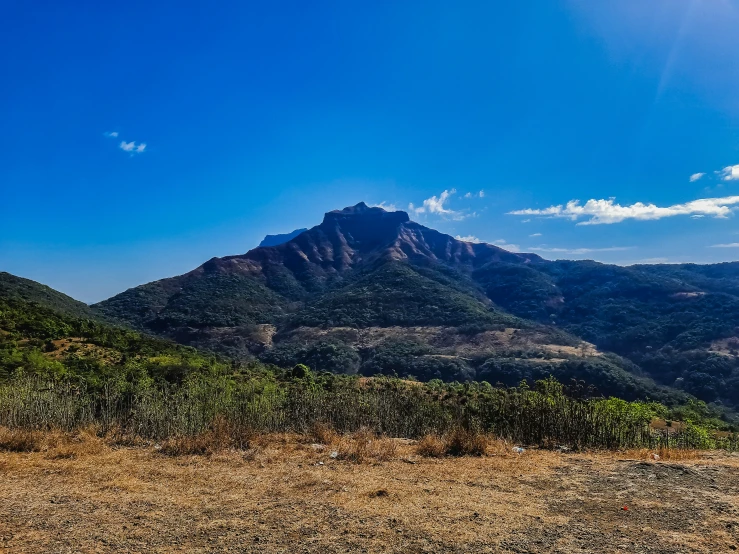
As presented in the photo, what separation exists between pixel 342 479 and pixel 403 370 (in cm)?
4721

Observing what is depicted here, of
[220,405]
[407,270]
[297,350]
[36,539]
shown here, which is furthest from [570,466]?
[407,270]

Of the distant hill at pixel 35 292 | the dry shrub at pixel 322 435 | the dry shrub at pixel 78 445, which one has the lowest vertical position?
the dry shrub at pixel 322 435

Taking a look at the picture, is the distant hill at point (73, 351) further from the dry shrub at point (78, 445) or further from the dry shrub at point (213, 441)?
the dry shrub at point (213, 441)

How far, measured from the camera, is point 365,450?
894 centimetres

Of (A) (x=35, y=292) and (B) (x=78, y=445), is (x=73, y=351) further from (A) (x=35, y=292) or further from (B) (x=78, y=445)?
(A) (x=35, y=292)

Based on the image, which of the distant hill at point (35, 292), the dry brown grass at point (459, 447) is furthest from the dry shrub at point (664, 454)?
the distant hill at point (35, 292)

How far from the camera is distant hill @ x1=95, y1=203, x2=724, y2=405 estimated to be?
5356 cm

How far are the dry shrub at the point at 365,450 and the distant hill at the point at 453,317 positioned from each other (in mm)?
40712

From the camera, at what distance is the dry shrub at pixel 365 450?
870 centimetres

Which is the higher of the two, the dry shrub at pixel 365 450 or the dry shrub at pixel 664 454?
the dry shrub at pixel 365 450

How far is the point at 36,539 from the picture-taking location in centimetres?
505

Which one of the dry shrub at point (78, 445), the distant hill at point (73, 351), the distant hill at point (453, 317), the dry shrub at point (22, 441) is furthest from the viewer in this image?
the distant hill at point (453, 317)

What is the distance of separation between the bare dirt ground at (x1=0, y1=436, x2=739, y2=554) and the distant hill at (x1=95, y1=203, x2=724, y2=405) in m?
41.8

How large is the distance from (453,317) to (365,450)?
215 ft
